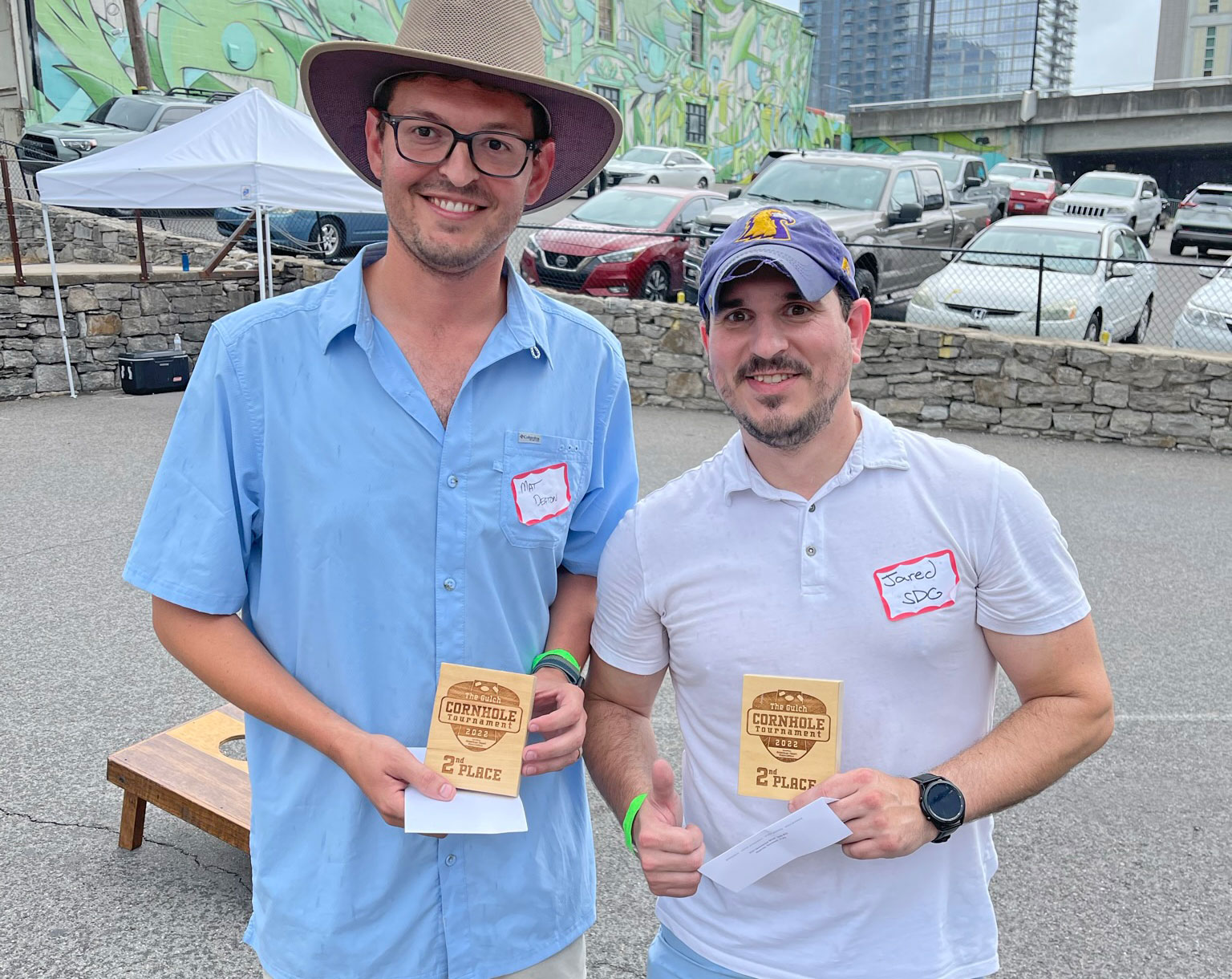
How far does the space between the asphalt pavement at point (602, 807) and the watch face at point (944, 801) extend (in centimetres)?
183

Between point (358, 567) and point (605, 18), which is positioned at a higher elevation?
point (605, 18)

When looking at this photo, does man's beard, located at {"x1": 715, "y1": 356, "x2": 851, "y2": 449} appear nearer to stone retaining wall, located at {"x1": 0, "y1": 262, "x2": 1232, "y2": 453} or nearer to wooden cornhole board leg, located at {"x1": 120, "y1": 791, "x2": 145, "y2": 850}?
wooden cornhole board leg, located at {"x1": 120, "y1": 791, "x2": 145, "y2": 850}

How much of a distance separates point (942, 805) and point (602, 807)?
260 cm

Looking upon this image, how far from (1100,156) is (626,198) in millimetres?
46911

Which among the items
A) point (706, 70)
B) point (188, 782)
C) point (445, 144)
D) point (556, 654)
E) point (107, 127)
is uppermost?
point (706, 70)

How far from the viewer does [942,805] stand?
1593 mm

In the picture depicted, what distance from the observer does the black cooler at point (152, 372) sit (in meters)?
11.3

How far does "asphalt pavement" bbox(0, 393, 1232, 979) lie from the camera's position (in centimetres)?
319

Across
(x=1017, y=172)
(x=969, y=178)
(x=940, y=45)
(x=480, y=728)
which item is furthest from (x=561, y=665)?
(x=940, y=45)

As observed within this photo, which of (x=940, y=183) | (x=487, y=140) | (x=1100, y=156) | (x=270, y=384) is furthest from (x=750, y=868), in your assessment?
(x=1100, y=156)

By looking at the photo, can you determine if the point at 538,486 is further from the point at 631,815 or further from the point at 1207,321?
the point at 1207,321

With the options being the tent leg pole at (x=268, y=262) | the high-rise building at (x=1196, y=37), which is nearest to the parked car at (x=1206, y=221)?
the tent leg pole at (x=268, y=262)

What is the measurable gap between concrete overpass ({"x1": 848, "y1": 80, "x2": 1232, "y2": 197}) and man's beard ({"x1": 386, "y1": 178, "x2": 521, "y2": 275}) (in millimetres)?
45944

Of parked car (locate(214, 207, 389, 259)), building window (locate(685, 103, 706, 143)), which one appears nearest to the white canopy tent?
parked car (locate(214, 207, 389, 259))
